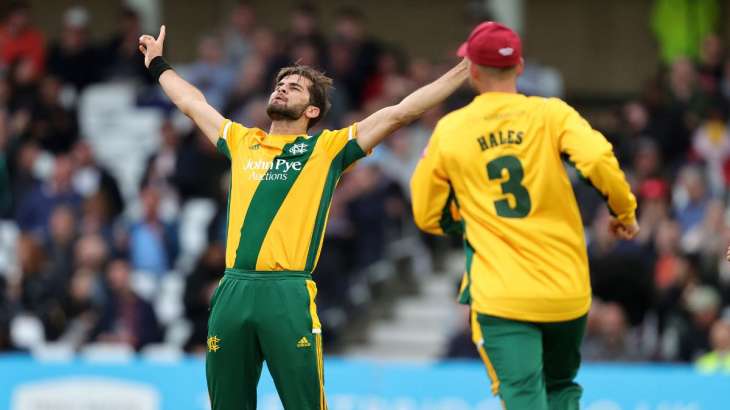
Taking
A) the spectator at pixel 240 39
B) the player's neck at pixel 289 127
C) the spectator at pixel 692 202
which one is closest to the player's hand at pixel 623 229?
the player's neck at pixel 289 127

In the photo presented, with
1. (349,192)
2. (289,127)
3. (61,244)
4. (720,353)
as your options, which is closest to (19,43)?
(61,244)

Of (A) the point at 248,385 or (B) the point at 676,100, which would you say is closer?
(A) the point at 248,385

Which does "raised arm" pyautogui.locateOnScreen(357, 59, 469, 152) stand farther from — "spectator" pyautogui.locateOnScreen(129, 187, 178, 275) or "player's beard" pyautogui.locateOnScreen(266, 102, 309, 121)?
"spectator" pyautogui.locateOnScreen(129, 187, 178, 275)

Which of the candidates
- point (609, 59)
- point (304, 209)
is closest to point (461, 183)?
point (304, 209)

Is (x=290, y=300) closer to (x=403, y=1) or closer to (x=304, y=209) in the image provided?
(x=304, y=209)

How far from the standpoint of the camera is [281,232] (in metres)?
7.74

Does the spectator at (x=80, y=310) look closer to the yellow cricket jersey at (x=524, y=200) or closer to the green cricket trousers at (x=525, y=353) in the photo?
the green cricket trousers at (x=525, y=353)

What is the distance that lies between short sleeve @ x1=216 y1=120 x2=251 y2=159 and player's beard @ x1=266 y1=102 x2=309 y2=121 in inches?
7.6

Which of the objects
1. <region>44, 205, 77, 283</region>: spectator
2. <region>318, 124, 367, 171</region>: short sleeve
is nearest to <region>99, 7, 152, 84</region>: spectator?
<region>44, 205, 77, 283</region>: spectator

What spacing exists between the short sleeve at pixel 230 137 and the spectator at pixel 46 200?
9.91 metres

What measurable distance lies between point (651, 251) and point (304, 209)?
292 inches

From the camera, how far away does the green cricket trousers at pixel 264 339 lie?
7.59 meters

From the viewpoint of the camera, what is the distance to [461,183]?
7.63 m

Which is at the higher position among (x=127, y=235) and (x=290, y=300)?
(x=127, y=235)
